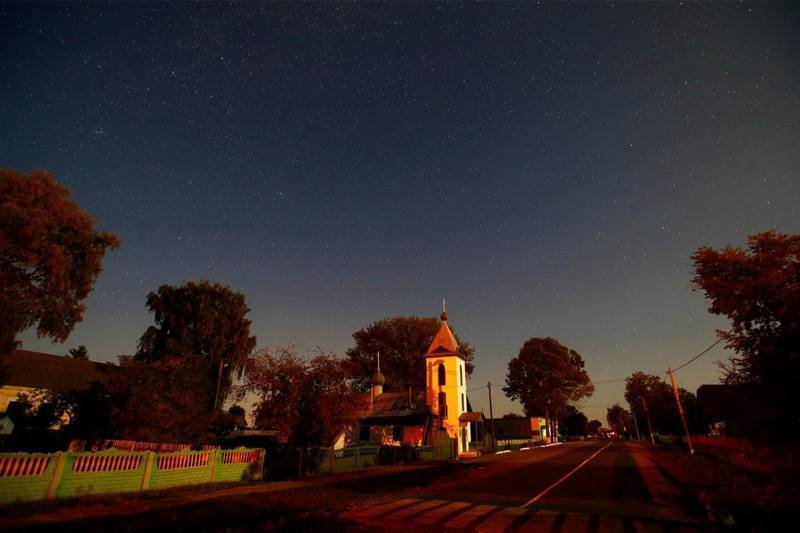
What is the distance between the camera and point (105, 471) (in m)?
12.6

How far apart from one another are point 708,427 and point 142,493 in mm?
65228

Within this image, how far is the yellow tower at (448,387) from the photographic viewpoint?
147 ft

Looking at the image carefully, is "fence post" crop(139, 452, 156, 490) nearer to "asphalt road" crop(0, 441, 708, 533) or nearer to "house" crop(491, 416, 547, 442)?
"asphalt road" crop(0, 441, 708, 533)

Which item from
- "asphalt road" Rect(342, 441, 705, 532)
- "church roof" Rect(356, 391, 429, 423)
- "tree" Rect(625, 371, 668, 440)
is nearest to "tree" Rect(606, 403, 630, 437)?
"tree" Rect(625, 371, 668, 440)

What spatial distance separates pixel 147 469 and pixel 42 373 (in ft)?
99.0

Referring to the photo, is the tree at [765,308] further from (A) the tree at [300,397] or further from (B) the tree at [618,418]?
(B) the tree at [618,418]

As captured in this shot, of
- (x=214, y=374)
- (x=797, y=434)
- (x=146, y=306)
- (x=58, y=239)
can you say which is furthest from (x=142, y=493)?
(x=146, y=306)

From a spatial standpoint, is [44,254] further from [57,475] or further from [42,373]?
[57,475]

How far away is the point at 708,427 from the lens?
181 ft

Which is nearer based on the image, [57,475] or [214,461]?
[57,475]

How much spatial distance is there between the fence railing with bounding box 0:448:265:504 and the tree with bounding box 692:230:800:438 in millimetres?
25948

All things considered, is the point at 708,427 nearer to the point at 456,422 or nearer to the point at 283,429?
the point at 456,422

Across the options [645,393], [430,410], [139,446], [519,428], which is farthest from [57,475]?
[645,393]

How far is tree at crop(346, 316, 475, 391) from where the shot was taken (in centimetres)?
6606
